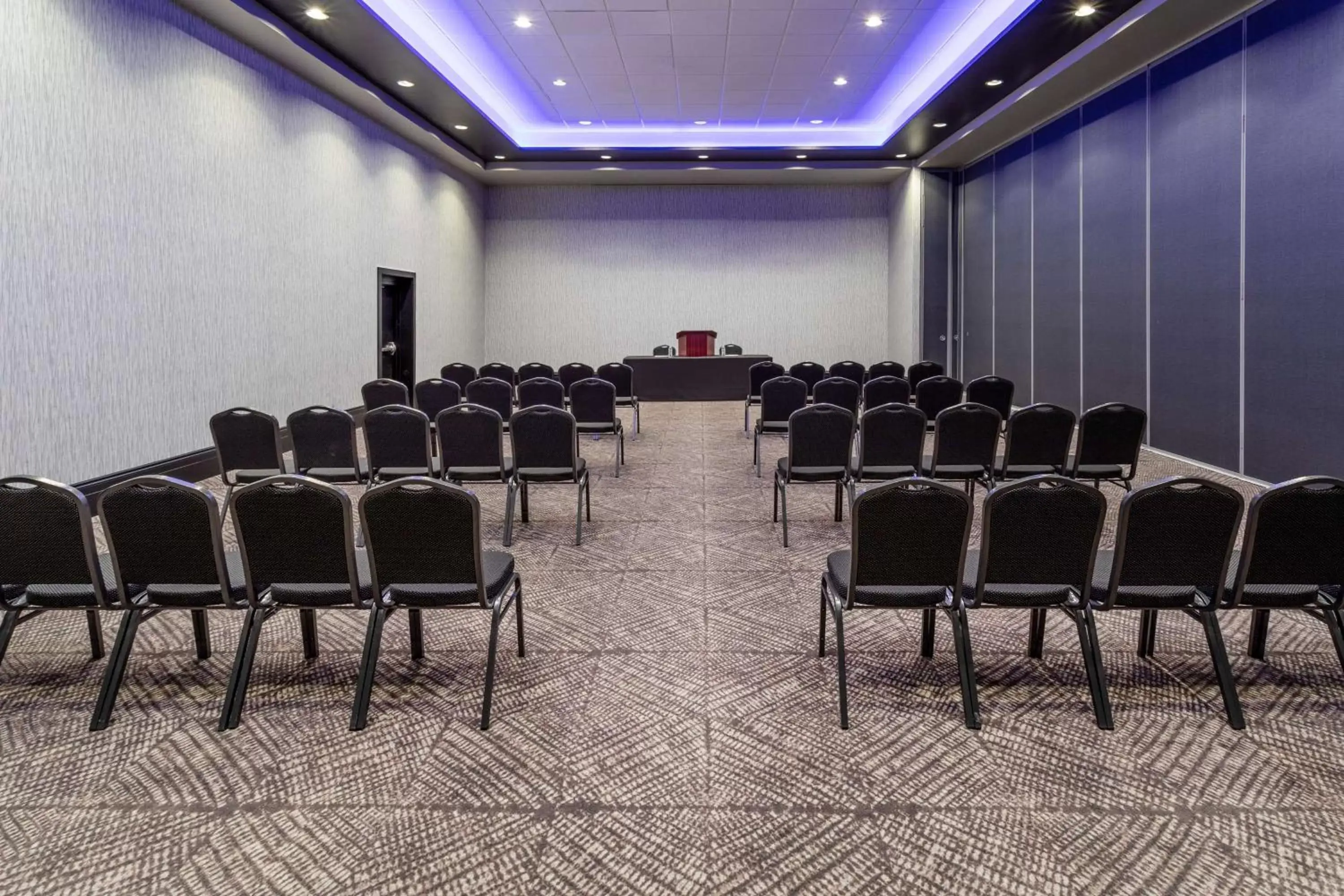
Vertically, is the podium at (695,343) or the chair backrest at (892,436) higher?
the podium at (695,343)

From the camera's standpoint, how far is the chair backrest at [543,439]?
17.9 ft

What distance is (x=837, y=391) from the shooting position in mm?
7430

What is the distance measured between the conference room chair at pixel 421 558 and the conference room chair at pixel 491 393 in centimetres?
414

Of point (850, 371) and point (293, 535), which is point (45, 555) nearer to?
point (293, 535)

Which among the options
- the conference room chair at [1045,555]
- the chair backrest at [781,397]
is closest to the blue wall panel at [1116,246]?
the chair backrest at [781,397]

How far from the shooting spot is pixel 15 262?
17.6 ft

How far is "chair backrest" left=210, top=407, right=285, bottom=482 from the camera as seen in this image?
531cm

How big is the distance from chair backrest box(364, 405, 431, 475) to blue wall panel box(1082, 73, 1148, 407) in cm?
745

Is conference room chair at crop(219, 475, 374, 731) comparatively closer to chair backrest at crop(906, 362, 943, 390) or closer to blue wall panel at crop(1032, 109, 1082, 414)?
chair backrest at crop(906, 362, 943, 390)

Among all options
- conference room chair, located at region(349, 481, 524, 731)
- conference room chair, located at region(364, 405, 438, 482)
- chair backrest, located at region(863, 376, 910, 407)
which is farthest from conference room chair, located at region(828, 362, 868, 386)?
conference room chair, located at region(349, 481, 524, 731)

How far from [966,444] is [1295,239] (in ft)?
11.6

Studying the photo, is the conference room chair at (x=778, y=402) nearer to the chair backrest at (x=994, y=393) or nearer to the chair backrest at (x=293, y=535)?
the chair backrest at (x=994, y=393)

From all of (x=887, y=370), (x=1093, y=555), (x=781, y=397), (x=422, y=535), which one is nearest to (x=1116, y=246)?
(x=887, y=370)

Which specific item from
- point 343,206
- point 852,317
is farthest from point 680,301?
point 343,206
